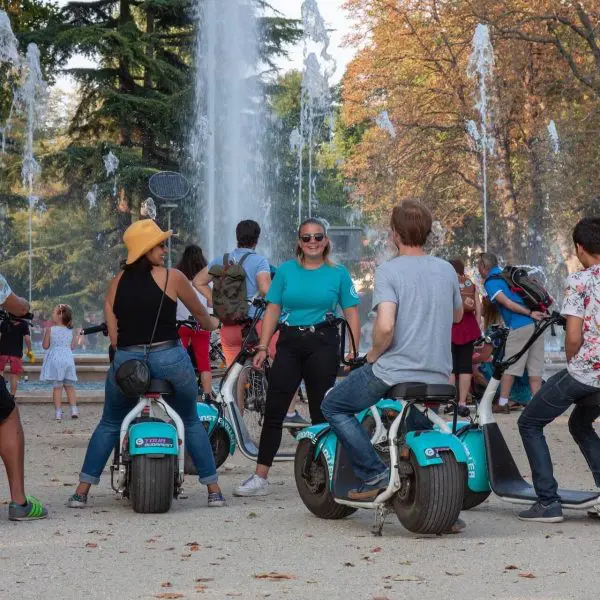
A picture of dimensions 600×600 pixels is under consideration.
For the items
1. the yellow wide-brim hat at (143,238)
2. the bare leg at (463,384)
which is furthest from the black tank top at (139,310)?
the bare leg at (463,384)

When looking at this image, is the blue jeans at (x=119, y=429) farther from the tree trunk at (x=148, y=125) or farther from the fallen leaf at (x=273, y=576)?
the tree trunk at (x=148, y=125)

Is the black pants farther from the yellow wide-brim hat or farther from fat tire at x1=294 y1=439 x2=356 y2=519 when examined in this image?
the yellow wide-brim hat

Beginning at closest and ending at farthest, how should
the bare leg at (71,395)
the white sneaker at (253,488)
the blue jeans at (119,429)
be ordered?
the blue jeans at (119,429) < the white sneaker at (253,488) < the bare leg at (71,395)

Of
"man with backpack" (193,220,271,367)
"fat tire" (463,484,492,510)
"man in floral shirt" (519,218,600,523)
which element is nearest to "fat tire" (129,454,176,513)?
"fat tire" (463,484,492,510)

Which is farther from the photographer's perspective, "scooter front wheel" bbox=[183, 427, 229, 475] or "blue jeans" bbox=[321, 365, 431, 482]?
"scooter front wheel" bbox=[183, 427, 229, 475]

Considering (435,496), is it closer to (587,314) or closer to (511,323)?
(587,314)

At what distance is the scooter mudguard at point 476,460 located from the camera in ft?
26.0

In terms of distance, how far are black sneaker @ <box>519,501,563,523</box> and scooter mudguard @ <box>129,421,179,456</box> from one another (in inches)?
76.2

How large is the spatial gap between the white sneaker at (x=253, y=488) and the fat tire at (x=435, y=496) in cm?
196

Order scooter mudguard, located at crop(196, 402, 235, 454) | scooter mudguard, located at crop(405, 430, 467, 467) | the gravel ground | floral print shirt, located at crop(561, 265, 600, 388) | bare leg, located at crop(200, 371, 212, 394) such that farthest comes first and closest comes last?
1. bare leg, located at crop(200, 371, 212, 394)
2. scooter mudguard, located at crop(196, 402, 235, 454)
3. floral print shirt, located at crop(561, 265, 600, 388)
4. scooter mudguard, located at crop(405, 430, 467, 467)
5. the gravel ground

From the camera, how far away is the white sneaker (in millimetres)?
9055

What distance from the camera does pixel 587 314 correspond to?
7535mm

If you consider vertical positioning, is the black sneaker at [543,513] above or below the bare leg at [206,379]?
below

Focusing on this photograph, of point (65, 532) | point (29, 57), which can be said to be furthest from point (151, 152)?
point (65, 532)
